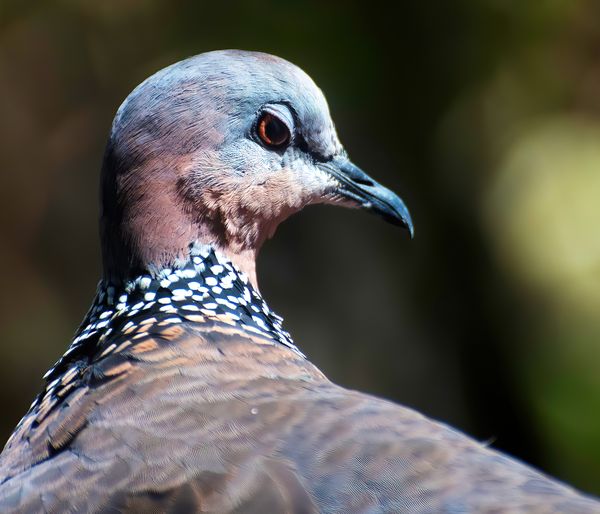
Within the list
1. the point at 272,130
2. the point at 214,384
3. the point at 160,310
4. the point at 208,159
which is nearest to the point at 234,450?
the point at 214,384

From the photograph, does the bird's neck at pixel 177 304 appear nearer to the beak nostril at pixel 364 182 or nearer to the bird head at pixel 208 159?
the bird head at pixel 208 159

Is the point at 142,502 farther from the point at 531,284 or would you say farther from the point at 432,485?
the point at 531,284

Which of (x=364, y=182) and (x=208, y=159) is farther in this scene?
(x=364, y=182)

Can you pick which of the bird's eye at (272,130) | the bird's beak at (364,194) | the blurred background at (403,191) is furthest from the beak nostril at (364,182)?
the blurred background at (403,191)

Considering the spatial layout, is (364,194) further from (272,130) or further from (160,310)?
(160,310)

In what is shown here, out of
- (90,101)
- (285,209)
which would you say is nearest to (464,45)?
(90,101)

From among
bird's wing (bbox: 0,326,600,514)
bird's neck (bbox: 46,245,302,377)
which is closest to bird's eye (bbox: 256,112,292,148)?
bird's neck (bbox: 46,245,302,377)
